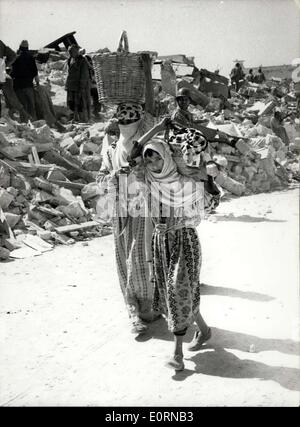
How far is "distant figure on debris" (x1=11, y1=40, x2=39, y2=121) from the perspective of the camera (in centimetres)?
1164

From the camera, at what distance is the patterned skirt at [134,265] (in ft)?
14.4

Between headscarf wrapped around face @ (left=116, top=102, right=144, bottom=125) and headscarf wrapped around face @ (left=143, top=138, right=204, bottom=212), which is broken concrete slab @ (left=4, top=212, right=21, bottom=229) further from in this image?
headscarf wrapped around face @ (left=143, top=138, right=204, bottom=212)

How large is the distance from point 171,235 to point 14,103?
9243 millimetres

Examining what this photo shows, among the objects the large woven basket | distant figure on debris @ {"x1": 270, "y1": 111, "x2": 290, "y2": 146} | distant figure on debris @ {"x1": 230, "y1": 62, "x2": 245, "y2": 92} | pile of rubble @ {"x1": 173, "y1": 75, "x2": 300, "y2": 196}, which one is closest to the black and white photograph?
the large woven basket

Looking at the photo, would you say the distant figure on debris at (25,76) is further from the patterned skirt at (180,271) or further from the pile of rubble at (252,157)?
the patterned skirt at (180,271)

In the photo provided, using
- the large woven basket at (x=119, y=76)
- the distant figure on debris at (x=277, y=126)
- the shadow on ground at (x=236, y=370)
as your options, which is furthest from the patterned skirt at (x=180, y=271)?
the distant figure on debris at (x=277, y=126)

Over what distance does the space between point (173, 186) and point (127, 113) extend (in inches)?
39.3

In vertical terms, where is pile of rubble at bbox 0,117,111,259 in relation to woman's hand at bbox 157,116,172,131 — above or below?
below

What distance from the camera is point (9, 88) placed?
38.6 feet

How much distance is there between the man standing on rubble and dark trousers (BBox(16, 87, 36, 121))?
0.52 feet

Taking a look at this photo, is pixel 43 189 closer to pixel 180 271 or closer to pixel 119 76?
pixel 119 76

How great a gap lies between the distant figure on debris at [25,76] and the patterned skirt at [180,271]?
8.94 metres

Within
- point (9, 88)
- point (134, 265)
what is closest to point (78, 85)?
point (9, 88)
